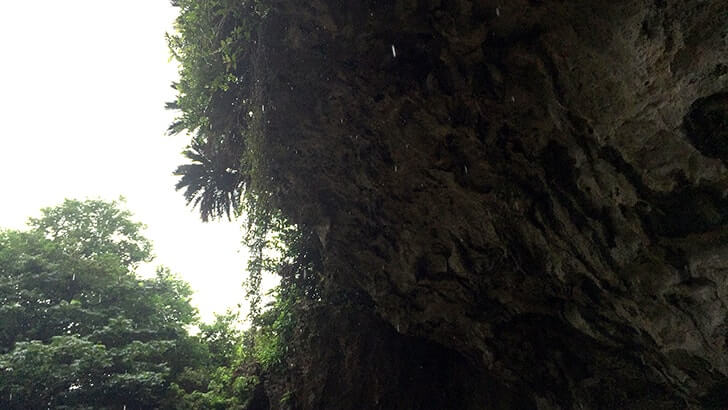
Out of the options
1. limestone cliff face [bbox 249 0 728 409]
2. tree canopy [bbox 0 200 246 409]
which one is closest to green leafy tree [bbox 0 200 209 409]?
tree canopy [bbox 0 200 246 409]

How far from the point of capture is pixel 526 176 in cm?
418

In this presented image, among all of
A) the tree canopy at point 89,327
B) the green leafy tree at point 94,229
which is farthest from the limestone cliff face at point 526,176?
the green leafy tree at point 94,229

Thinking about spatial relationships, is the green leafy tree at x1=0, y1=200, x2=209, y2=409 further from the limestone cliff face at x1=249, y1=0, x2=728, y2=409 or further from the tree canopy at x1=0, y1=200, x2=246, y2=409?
the limestone cliff face at x1=249, y1=0, x2=728, y2=409

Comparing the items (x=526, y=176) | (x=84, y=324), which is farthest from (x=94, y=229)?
(x=526, y=176)

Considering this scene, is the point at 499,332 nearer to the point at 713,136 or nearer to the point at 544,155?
the point at 544,155

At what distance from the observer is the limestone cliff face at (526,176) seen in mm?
2967

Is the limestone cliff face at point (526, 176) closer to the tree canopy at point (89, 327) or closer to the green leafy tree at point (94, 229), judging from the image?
the tree canopy at point (89, 327)

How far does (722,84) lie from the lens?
2.60 m

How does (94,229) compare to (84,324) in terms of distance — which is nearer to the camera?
(84,324)

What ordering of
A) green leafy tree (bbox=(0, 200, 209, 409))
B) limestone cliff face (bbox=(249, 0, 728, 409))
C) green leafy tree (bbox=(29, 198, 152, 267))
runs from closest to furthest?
limestone cliff face (bbox=(249, 0, 728, 409))
green leafy tree (bbox=(0, 200, 209, 409))
green leafy tree (bbox=(29, 198, 152, 267))

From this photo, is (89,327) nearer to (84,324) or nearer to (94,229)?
(84,324)

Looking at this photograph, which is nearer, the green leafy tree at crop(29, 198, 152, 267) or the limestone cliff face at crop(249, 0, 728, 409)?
the limestone cliff face at crop(249, 0, 728, 409)

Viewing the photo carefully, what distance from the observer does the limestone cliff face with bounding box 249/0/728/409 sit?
9.73 ft

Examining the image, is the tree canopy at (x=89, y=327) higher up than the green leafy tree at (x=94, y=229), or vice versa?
the green leafy tree at (x=94, y=229)
